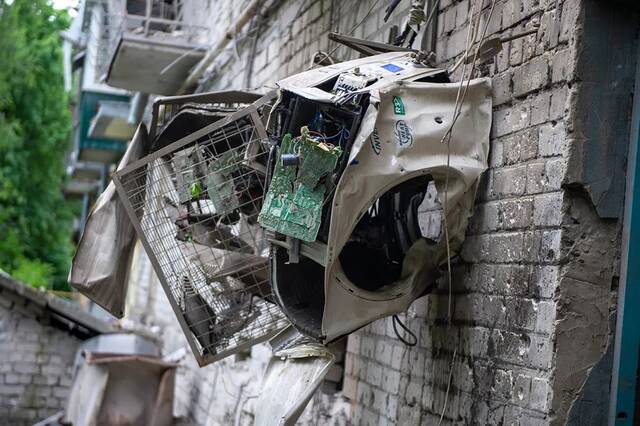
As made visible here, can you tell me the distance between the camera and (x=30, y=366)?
491 inches

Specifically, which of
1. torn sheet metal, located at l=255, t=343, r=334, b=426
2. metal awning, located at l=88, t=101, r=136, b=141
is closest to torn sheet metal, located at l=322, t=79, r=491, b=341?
torn sheet metal, located at l=255, t=343, r=334, b=426

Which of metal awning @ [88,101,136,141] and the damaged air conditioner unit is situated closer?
the damaged air conditioner unit

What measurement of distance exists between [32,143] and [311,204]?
1967 cm

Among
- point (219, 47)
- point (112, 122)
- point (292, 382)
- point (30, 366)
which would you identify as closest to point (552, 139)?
point (292, 382)

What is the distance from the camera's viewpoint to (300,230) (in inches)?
145

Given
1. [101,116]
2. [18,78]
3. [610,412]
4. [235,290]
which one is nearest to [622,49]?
[610,412]

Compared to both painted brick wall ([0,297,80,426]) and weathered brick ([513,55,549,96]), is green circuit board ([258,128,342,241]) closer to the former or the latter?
weathered brick ([513,55,549,96])

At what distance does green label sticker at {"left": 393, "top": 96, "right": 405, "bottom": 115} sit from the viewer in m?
3.66

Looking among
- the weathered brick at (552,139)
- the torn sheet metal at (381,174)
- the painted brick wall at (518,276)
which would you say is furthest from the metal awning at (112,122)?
the weathered brick at (552,139)

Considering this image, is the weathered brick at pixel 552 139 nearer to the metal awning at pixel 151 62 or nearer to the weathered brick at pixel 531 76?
the weathered brick at pixel 531 76

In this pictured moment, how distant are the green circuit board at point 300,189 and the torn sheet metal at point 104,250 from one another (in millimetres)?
1165

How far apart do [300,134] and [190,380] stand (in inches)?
241

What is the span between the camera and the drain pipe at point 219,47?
8.35 meters

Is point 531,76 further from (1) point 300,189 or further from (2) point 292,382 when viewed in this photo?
(2) point 292,382
